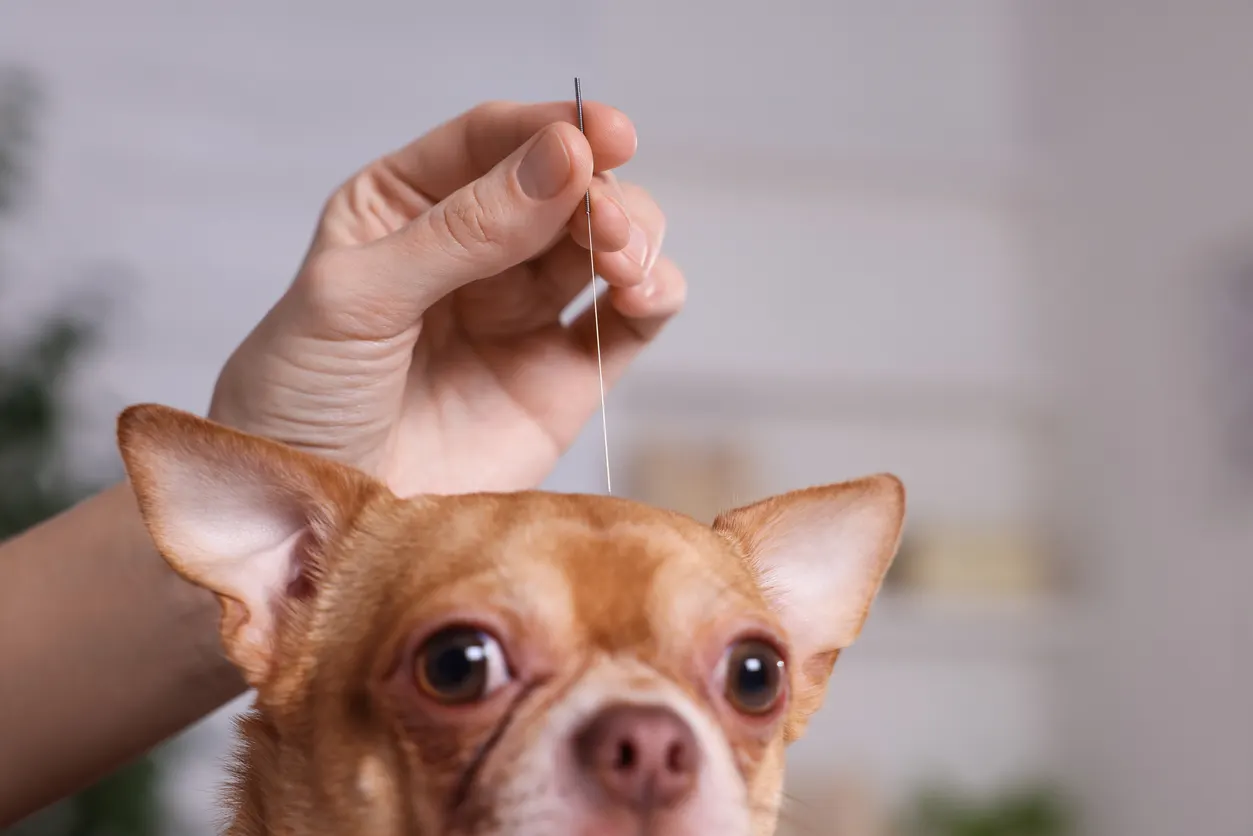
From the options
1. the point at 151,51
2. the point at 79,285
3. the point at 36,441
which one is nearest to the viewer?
the point at 36,441

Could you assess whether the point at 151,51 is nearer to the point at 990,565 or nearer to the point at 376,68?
the point at 376,68

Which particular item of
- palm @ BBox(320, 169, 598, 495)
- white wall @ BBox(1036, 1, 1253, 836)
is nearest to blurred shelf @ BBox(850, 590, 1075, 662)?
white wall @ BBox(1036, 1, 1253, 836)

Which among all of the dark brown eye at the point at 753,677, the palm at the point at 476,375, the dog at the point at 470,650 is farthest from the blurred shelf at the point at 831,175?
the dark brown eye at the point at 753,677

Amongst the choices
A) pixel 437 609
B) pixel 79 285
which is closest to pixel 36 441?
pixel 79 285

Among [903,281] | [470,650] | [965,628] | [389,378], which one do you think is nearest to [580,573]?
[470,650]

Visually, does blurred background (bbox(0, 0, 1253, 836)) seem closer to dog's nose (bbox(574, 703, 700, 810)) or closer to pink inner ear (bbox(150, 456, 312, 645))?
pink inner ear (bbox(150, 456, 312, 645))

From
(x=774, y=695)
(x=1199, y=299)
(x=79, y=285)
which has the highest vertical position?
(x=774, y=695)
